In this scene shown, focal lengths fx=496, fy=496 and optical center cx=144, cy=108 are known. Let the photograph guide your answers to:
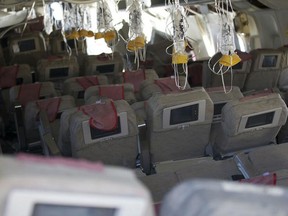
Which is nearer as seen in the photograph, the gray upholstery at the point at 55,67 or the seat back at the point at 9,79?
the seat back at the point at 9,79

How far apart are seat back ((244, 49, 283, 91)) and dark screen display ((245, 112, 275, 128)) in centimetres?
338

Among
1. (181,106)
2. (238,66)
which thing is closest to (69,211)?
(181,106)

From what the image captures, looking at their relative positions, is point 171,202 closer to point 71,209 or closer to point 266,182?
point 71,209

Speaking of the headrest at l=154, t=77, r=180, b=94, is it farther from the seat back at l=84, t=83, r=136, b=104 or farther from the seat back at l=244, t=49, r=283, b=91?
the seat back at l=244, t=49, r=283, b=91

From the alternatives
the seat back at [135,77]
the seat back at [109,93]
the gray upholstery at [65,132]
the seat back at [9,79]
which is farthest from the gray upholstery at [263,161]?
the seat back at [9,79]

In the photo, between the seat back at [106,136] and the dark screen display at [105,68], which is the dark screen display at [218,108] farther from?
the dark screen display at [105,68]

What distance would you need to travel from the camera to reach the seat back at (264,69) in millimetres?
7207

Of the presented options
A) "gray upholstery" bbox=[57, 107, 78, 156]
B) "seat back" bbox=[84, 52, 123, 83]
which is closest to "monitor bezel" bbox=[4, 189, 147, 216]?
"gray upholstery" bbox=[57, 107, 78, 156]

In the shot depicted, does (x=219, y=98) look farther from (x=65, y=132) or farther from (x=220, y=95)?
(x=65, y=132)

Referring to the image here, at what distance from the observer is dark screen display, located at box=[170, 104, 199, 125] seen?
390 centimetres

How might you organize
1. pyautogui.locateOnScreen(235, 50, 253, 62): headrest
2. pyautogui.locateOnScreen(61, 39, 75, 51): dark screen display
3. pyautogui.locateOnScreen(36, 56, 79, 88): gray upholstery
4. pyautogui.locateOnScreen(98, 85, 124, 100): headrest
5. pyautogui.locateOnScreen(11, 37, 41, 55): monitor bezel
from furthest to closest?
pyautogui.locateOnScreen(61, 39, 75, 51): dark screen display, pyautogui.locateOnScreen(11, 37, 41, 55): monitor bezel, pyautogui.locateOnScreen(36, 56, 79, 88): gray upholstery, pyautogui.locateOnScreen(235, 50, 253, 62): headrest, pyautogui.locateOnScreen(98, 85, 124, 100): headrest

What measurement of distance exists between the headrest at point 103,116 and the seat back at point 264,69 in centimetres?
397

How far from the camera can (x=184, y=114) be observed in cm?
396

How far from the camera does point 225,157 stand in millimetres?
4227
